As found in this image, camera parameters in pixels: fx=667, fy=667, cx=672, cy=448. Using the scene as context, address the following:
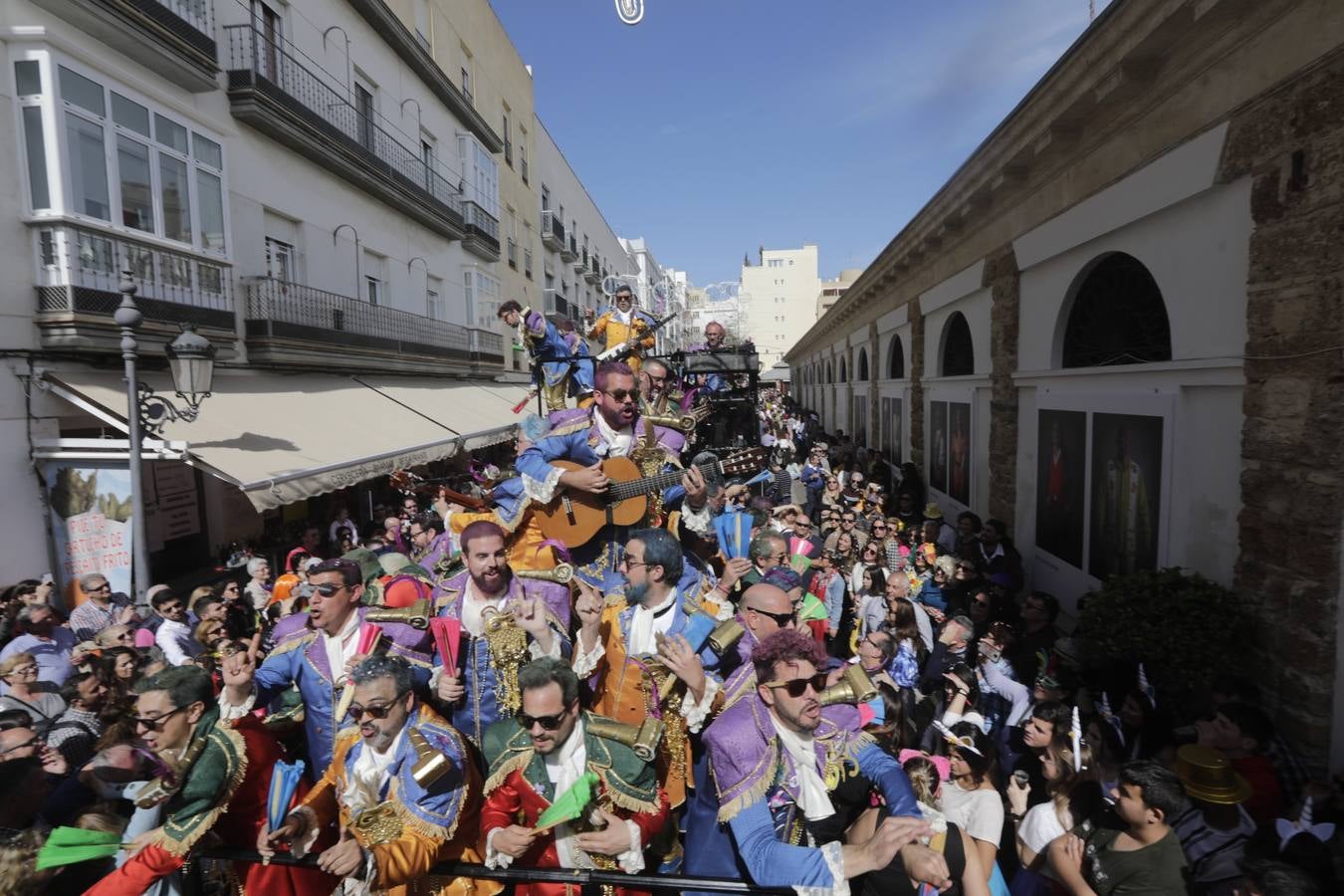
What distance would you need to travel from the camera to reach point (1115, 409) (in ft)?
18.4

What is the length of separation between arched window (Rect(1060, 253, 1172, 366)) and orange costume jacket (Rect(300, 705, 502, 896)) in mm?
5643

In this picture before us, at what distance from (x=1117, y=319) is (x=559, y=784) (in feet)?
19.9

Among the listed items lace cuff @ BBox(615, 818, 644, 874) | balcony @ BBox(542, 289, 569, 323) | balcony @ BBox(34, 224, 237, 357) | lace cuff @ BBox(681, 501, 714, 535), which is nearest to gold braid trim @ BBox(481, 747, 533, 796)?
lace cuff @ BBox(615, 818, 644, 874)

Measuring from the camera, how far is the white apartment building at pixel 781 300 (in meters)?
73.4

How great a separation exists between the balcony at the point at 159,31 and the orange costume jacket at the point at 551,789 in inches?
364

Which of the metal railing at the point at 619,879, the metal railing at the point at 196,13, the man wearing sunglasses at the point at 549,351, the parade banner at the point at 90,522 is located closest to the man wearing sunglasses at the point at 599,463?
the metal railing at the point at 619,879

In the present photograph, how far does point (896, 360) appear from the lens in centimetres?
1391

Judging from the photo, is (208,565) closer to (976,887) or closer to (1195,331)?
(976,887)

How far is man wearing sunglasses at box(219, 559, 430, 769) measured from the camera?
3.24m

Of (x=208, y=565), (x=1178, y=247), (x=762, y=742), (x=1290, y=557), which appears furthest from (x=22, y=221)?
(x=1290, y=557)

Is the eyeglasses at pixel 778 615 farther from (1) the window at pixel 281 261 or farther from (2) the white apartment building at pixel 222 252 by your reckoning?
(1) the window at pixel 281 261

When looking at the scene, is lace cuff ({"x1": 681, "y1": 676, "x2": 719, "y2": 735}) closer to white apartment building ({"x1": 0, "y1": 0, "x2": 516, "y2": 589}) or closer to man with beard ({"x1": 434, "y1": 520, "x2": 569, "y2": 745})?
man with beard ({"x1": 434, "y1": 520, "x2": 569, "y2": 745})

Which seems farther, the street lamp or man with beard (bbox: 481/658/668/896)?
the street lamp

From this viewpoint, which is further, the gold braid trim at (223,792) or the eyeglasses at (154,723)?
the eyeglasses at (154,723)
